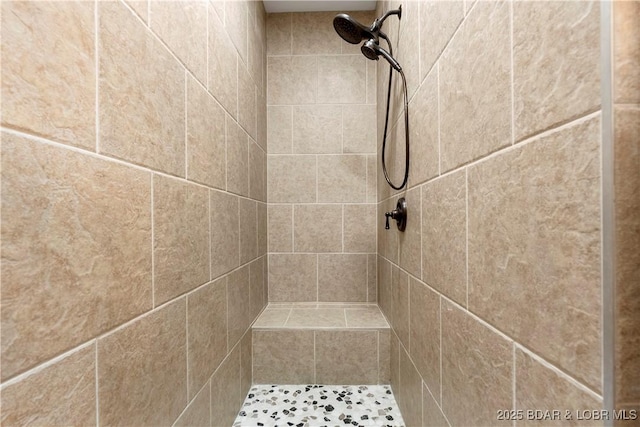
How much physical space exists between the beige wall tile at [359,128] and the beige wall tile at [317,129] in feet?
0.13

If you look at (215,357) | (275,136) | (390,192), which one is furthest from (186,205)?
(275,136)

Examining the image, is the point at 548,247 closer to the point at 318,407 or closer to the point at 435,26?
the point at 435,26

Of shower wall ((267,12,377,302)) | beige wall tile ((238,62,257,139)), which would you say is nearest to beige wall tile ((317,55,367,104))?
shower wall ((267,12,377,302))

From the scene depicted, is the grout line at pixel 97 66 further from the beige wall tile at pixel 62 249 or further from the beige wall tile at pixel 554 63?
the beige wall tile at pixel 554 63

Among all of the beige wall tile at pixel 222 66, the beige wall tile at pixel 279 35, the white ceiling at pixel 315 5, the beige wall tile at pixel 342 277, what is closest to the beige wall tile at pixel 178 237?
the beige wall tile at pixel 222 66

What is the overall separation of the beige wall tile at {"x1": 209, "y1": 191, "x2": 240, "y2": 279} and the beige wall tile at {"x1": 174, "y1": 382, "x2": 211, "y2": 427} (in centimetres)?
36

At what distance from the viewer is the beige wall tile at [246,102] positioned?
4.43ft

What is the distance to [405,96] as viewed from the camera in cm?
110

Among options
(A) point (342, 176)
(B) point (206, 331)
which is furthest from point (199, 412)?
(A) point (342, 176)

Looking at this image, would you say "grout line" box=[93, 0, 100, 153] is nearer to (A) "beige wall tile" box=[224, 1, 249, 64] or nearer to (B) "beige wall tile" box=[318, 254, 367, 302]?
(A) "beige wall tile" box=[224, 1, 249, 64]

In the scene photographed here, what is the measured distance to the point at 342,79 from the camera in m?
1.94

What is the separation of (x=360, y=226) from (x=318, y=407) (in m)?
1.04

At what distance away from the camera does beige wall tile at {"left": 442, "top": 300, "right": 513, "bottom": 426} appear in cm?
52

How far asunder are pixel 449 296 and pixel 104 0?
3.07 ft
